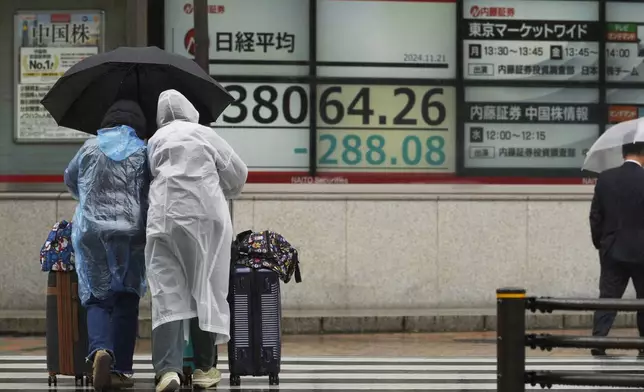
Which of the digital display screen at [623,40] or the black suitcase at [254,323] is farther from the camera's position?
the digital display screen at [623,40]

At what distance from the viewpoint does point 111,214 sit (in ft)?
27.9

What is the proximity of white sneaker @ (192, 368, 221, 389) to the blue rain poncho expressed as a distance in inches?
25.0

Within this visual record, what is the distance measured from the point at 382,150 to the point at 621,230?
13.2ft

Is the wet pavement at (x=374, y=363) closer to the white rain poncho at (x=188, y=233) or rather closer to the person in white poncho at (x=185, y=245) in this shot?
the person in white poncho at (x=185, y=245)

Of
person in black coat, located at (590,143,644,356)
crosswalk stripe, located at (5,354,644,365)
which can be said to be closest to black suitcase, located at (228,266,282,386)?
crosswalk stripe, located at (5,354,644,365)

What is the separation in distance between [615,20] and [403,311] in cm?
412

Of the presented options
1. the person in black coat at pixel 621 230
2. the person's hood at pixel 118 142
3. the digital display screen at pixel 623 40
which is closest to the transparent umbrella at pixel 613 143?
the person in black coat at pixel 621 230

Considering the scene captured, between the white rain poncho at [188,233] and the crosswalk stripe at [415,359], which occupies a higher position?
the white rain poncho at [188,233]

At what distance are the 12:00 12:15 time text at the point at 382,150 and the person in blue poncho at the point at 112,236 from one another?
6303 millimetres

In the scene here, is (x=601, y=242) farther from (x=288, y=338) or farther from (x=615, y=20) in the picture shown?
(x=615, y=20)

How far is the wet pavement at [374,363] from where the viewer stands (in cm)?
923

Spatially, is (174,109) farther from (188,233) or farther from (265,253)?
(265,253)

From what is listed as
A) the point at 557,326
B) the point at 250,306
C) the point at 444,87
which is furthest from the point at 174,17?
the point at 250,306

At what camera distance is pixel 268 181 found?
48.6 ft
